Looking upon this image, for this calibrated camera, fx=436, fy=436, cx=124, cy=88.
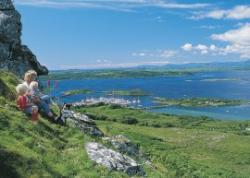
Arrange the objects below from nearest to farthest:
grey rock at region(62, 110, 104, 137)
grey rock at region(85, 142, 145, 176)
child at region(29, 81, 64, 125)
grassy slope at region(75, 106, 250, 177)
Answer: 1. grey rock at region(85, 142, 145, 176)
2. child at region(29, 81, 64, 125)
3. grey rock at region(62, 110, 104, 137)
4. grassy slope at region(75, 106, 250, 177)

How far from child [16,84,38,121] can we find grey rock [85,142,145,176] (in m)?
2.96

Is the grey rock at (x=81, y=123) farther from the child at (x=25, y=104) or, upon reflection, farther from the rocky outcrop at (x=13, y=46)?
the rocky outcrop at (x=13, y=46)

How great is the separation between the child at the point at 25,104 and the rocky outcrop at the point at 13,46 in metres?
18.6

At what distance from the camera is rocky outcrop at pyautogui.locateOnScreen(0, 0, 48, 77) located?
39.5m

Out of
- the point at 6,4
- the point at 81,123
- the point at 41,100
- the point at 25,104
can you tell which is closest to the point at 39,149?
the point at 25,104

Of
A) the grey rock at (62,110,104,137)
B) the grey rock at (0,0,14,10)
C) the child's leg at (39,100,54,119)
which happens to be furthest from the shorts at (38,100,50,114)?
the grey rock at (0,0,14,10)

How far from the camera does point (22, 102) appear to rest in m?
21.0

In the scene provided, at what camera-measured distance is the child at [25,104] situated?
67.5ft

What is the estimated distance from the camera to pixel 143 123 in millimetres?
187125

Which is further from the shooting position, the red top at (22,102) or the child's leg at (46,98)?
the child's leg at (46,98)

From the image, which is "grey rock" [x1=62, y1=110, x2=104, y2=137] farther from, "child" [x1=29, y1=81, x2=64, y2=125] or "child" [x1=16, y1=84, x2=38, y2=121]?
"child" [x1=16, y1=84, x2=38, y2=121]

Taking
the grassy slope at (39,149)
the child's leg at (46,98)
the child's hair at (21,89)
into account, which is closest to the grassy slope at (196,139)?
the child's leg at (46,98)

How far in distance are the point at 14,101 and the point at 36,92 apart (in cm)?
286

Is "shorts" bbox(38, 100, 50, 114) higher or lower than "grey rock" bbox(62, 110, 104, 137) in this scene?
higher
